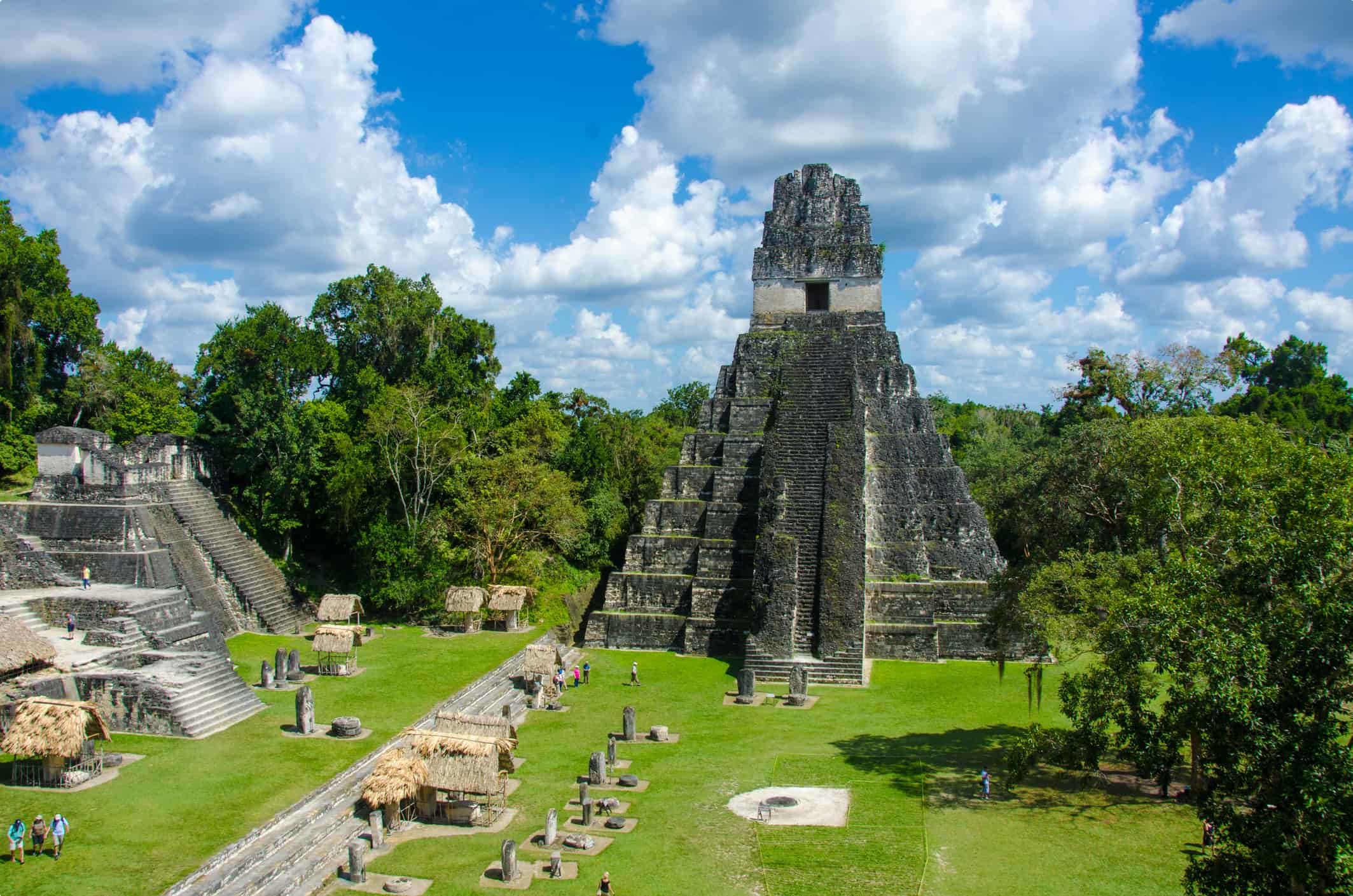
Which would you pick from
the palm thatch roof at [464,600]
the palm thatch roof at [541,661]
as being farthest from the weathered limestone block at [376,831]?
the palm thatch roof at [464,600]

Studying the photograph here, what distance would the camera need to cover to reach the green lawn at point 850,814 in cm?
1293

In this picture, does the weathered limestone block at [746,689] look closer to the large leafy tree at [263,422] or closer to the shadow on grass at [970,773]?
the shadow on grass at [970,773]

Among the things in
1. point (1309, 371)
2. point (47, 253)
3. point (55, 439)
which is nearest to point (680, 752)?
point (55, 439)

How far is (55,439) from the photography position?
26016mm

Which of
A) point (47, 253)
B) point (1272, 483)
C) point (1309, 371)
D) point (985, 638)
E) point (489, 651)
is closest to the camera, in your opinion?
point (1272, 483)

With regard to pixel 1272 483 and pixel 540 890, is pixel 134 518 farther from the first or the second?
pixel 1272 483

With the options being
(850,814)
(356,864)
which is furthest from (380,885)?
(850,814)

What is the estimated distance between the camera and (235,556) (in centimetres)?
2778

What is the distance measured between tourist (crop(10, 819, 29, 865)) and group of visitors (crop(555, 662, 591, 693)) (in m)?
10.9

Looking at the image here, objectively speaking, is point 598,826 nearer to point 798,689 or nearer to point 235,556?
point 798,689

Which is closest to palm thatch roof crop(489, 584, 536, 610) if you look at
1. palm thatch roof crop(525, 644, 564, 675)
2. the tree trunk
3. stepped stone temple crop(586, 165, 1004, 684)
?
stepped stone temple crop(586, 165, 1004, 684)

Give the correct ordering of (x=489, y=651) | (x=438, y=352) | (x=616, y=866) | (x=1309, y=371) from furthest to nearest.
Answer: (x=1309, y=371) → (x=438, y=352) → (x=489, y=651) → (x=616, y=866)

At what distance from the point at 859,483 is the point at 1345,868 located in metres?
17.7

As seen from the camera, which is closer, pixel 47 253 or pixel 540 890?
pixel 540 890
